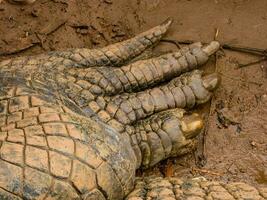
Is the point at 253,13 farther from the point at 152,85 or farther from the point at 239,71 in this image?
the point at 152,85

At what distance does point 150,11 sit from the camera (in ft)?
14.0

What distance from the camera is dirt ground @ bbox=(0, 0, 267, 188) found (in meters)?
3.55

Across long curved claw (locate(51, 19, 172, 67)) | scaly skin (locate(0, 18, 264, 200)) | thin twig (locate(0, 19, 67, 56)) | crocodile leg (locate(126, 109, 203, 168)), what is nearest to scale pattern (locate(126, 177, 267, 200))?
scaly skin (locate(0, 18, 264, 200))

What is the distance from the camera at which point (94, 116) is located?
10.6 ft

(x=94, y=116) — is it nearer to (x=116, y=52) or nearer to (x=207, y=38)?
(x=116, y=52)

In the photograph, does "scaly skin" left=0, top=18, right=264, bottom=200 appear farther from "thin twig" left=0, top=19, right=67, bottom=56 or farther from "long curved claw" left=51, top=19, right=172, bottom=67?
"thin twig" left=0, top=19, right=67, bottom=56

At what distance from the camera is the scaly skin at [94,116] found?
2420 millimetres

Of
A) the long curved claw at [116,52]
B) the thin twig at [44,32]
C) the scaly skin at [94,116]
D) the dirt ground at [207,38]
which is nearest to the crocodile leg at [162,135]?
the scaly skin at [94,116]

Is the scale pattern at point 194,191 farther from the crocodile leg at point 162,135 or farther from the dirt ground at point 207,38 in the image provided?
the dirt ground at point 207,38

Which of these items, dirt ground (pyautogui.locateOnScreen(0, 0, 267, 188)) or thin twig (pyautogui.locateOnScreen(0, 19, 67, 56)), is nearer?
dirt ground (pyautogui.locateOnScreen(0, 0, 267, 188))

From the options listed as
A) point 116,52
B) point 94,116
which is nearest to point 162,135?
point 94,116

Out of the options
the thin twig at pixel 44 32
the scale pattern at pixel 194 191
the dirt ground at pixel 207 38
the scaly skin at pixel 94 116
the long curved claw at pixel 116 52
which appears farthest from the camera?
the thin twig at pixel 44 32

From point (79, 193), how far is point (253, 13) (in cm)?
237

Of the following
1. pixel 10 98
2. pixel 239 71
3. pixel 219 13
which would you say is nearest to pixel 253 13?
pixel 219 13
